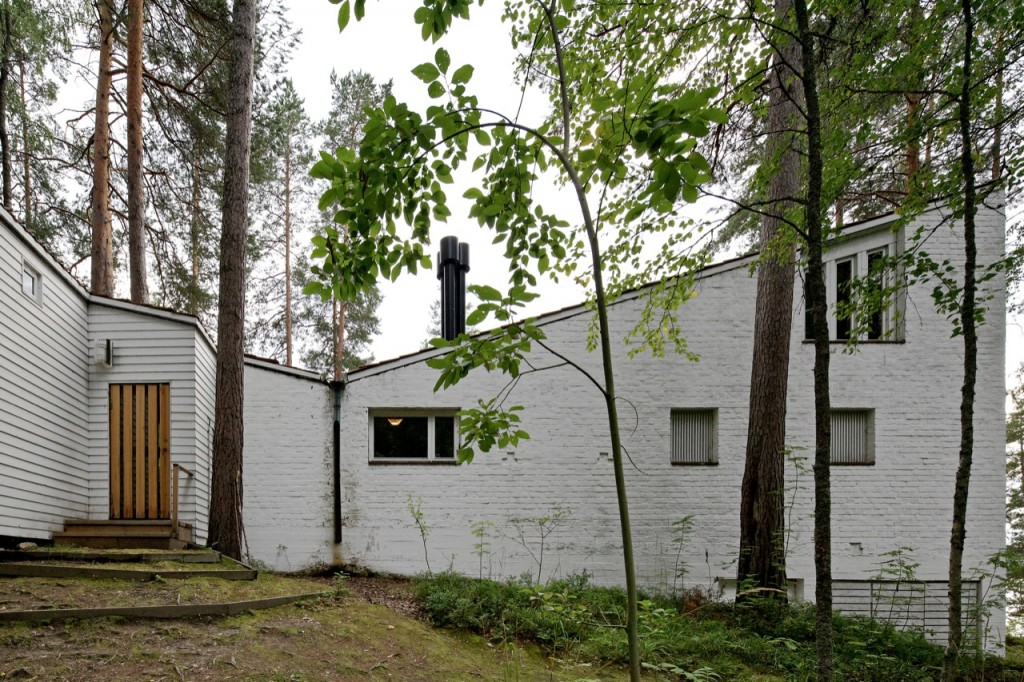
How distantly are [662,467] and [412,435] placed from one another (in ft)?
12.6

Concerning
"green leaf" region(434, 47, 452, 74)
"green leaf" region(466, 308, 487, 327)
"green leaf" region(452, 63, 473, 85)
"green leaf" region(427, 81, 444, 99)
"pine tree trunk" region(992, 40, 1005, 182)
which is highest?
"pine tree trunk" region(992, 40, 1005, 182)

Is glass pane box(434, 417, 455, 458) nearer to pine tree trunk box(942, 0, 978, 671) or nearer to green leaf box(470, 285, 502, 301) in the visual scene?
pine tree trunk box(942, 0, 978, 671)

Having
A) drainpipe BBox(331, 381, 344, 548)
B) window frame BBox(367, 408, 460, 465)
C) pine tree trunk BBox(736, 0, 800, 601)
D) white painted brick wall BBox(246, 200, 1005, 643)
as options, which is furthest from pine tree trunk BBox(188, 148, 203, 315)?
pine tree trunk BBox(736, 0, 800, 601)

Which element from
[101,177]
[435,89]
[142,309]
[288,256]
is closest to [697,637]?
[435,89]

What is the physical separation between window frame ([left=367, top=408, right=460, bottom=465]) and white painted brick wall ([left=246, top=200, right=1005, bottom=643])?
0.12m

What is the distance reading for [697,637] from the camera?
5430 mm

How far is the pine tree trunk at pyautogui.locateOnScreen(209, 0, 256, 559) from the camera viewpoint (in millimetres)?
7312

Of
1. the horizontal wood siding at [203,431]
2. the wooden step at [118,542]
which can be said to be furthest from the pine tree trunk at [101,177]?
the wooden step at [118,542]

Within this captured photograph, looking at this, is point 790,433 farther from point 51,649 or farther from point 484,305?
point 51,649

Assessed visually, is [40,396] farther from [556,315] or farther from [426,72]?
[426,72]

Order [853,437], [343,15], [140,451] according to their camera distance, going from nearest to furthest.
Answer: [343,15] < [140,451] < [853,437]

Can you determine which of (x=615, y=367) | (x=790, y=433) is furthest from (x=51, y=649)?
(x=790, y=433)

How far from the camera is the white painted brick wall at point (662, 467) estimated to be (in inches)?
312

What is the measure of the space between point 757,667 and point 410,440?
5.36 m
